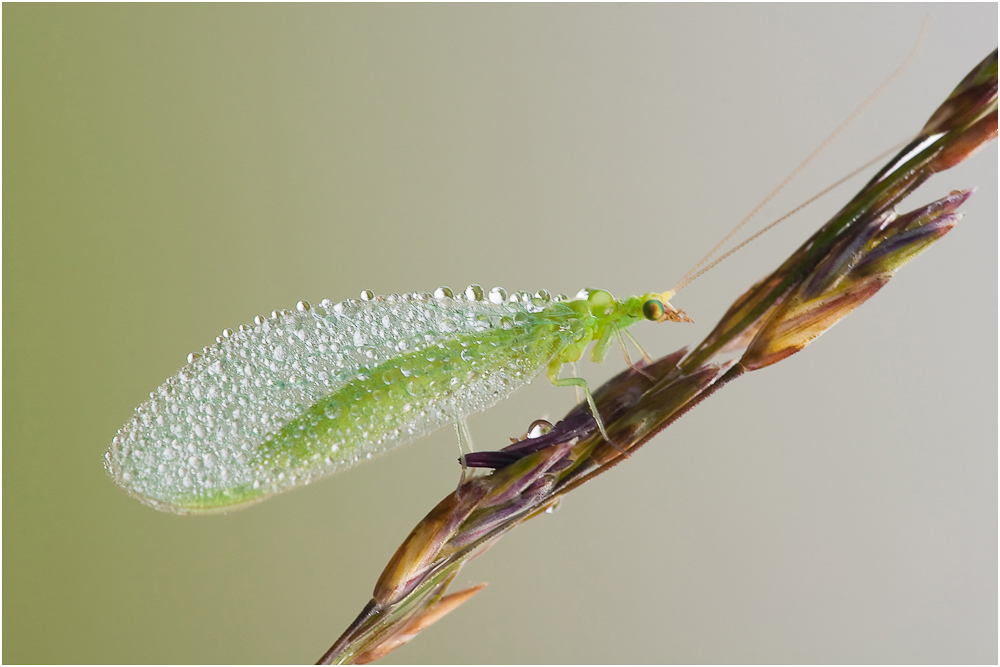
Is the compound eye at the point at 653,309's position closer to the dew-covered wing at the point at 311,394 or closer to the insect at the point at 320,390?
the insect at the point at 320,390

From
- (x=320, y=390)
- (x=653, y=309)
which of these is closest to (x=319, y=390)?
(x=320, y=390)

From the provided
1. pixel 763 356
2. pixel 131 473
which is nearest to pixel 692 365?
pixel 763 356

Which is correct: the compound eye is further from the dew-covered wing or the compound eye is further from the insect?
the dew-covered wing

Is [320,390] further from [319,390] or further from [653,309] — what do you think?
[653,309]

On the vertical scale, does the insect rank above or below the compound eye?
above

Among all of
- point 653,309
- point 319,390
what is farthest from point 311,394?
point 653,309

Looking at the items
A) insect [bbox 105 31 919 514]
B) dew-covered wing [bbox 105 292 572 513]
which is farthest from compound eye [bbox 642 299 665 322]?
dew-covered wing [bbox 105 292 572 513]

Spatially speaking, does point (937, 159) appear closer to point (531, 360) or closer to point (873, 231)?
point (873, 231)

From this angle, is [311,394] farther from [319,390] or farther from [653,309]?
[653,309]
